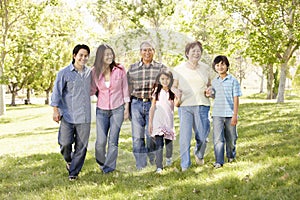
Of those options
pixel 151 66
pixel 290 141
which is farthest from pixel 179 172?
pixel 290 141

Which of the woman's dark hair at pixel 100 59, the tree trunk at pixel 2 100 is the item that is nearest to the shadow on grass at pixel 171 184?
the woman's dark hair at pixel 100 59

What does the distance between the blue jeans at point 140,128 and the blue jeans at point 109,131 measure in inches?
9.1

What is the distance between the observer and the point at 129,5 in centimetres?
728

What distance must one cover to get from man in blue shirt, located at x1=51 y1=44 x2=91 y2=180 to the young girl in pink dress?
0.98 metres

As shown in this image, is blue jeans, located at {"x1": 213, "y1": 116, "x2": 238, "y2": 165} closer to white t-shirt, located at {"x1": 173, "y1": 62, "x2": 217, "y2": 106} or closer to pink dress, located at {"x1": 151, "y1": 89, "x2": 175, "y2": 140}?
white t-shirt, located at {"x1": 173, "y1": 62, "x2": 217, "y2": 106}

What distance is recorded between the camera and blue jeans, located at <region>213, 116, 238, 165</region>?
22.9 feet

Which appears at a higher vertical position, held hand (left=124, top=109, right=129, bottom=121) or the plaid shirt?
the plaid shirt

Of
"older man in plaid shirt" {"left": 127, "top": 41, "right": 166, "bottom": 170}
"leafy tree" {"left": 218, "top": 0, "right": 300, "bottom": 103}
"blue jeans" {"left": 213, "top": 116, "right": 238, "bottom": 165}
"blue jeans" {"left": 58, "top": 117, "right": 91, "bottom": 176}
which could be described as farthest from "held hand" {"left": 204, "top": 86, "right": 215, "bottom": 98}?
"leafy tree" {"left": 218, "top": 0, "right": 300, "bottom": 103}

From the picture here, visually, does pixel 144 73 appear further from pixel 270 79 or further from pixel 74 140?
pixel 270 79

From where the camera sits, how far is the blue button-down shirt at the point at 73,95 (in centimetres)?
634

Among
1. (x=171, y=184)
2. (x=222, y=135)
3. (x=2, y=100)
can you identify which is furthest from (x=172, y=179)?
(x=2, y=100)

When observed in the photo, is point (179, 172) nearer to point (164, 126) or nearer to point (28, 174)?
point (164, 126)

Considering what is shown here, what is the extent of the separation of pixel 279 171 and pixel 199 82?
1.74m

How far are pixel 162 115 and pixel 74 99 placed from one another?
1.32m
